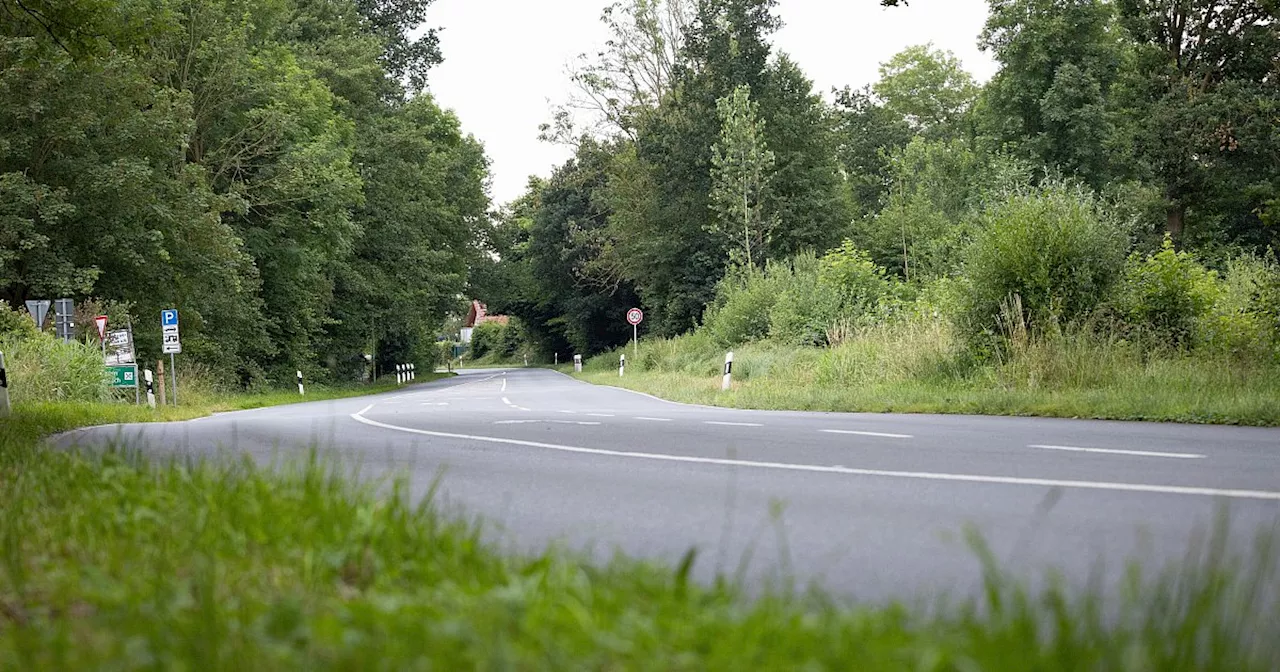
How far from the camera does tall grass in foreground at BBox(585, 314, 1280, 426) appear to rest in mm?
14414

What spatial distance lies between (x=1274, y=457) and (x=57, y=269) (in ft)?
91.2

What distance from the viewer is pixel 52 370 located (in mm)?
26188

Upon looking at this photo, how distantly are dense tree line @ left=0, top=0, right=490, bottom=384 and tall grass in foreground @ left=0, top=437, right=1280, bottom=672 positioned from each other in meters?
11.0

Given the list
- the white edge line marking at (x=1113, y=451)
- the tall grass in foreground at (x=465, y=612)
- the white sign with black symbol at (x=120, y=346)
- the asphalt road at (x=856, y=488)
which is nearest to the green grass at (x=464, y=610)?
the tall grass in foreground at (x=465, y=612)

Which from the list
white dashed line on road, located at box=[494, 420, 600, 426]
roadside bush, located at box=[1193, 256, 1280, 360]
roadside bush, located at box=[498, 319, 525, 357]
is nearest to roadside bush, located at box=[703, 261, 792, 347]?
roadside bush, located at box=[1193, 256, 1280, 360]

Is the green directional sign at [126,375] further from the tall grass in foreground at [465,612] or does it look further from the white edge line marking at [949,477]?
the tall grass in foreground at [465,612]

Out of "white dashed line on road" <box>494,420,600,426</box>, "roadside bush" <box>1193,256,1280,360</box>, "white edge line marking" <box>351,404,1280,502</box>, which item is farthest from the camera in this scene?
"roadside bush" <box>1193,256,1280,360</box>

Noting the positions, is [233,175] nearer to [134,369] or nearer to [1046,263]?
[134,369]

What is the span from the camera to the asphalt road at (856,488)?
214 inches

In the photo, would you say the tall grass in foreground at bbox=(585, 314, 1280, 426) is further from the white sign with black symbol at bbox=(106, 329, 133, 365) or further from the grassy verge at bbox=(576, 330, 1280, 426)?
the white sign with black symbol at bbox=(106, 329, 133, 365)

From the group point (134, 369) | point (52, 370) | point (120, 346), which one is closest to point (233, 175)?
point (120, 346)

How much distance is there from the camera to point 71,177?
29.9 meters

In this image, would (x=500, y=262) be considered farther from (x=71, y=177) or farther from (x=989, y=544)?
(x=989, y=544)

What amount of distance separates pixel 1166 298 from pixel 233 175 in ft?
100
